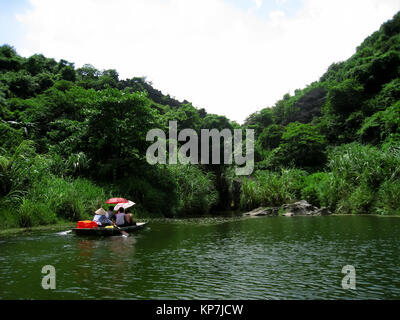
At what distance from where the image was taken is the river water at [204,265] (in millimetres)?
5711

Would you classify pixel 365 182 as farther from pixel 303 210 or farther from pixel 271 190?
pixel 271 190

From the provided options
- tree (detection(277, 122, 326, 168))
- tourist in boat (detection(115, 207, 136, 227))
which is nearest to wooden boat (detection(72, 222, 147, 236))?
tourist in boat (detection(115, 207, 136, 227))

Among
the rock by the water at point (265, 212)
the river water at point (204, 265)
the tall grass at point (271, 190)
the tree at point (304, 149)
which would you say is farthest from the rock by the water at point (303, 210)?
the tree at point (304, 149)

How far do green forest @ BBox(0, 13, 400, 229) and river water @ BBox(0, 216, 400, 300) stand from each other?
4.25 meters

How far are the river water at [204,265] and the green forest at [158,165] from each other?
167 inches

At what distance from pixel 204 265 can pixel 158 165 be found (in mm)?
15418

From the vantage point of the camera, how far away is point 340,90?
3753 centimetres

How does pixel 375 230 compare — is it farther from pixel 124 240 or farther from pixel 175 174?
pixel 175 174

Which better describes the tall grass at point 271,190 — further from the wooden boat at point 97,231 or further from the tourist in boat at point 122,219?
the wooden boat at point 97,231

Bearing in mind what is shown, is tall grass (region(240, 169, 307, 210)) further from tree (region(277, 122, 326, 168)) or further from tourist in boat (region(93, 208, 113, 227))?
tourist in boat (region(93, 208, 113, 227))

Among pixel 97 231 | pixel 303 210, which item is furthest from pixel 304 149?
pixel 97 231

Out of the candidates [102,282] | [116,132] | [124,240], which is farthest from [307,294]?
[116,132]

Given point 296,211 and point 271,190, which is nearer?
point 296,211

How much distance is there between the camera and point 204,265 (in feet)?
25.3
